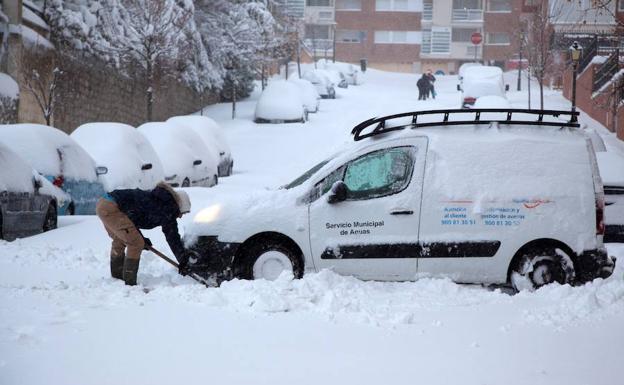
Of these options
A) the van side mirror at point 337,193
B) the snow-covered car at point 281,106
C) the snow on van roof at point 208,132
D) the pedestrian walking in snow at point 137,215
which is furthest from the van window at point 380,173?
the snow-covered car at point 281,106

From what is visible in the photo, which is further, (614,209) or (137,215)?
(614,209)

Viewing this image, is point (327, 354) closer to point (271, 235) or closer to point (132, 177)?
point (271, 235)

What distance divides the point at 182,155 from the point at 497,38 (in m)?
57.4

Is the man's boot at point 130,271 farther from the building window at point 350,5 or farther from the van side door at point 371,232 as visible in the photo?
the building window at point 350,5

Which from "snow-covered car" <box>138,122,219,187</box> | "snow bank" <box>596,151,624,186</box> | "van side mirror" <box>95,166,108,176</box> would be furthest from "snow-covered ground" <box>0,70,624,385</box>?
"snow-covered car" <box>138,122,219,187</box>

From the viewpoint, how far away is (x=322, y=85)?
4634 cm

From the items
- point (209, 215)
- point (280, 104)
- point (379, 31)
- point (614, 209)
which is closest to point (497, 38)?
point (379, 31)

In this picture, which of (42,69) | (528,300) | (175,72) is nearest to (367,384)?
(528,300)

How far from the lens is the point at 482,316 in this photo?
23.6 feet

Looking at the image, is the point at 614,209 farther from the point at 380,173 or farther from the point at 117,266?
the point at 117,266

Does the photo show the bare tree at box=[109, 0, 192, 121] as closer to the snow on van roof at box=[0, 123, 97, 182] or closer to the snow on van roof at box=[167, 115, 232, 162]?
the snow on van roof at box=[167, 115, 232, 162]

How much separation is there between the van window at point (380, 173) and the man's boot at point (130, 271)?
79.6 inches

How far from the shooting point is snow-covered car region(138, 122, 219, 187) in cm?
1883

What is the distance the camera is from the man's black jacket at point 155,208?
830 cm
